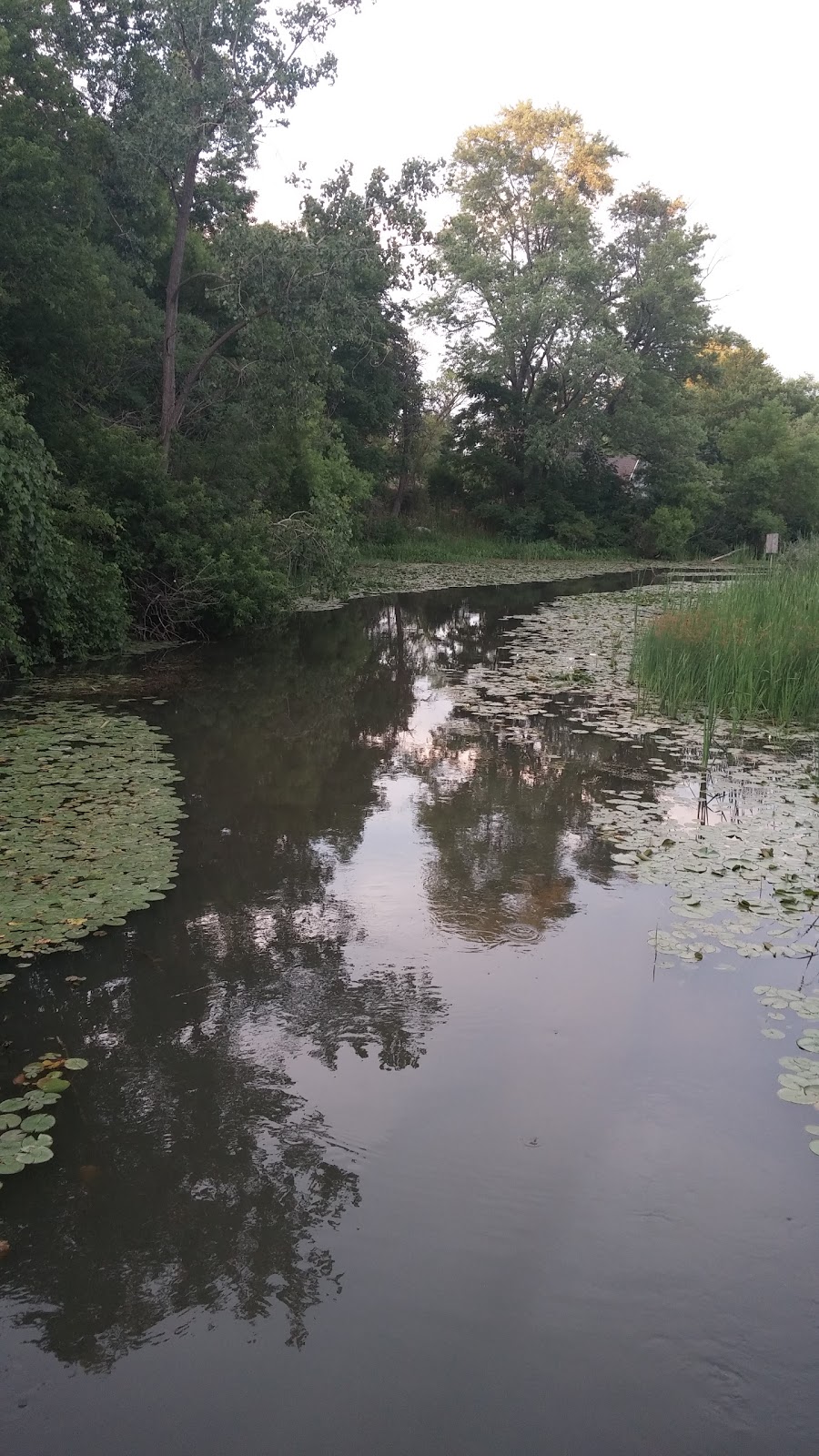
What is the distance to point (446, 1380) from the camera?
212 cm

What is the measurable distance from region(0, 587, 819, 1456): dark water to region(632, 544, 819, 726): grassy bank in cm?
370

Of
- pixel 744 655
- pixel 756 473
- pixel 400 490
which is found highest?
pixel 756 473

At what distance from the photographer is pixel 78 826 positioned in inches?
209

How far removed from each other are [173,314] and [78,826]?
10.2 metres

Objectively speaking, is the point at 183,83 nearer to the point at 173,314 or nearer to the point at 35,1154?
the point at 173,314

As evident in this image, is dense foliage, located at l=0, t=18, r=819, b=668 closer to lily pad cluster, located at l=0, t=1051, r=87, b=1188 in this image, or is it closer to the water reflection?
the water reflection

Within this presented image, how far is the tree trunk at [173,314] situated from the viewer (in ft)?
42.4

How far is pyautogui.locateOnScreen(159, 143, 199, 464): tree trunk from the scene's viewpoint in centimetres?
1291

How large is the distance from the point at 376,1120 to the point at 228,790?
3673 mm

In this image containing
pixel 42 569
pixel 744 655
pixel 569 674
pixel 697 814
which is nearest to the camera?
pixel 697 814

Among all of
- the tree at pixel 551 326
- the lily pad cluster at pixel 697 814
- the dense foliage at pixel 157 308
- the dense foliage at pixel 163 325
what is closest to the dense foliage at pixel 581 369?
the tree at pixel 551 326

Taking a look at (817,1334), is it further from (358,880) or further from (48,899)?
(48,899)

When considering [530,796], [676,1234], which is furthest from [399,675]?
[676,1234]

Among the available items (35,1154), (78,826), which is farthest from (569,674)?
(35,1154)
